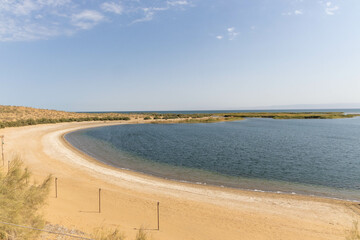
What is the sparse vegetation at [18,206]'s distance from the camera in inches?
253

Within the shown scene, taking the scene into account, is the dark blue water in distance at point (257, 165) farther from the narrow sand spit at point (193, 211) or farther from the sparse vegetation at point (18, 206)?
the sparse vegetation at point (18, 206)

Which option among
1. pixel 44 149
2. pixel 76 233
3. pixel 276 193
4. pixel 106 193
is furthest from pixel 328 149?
pixel 44 149

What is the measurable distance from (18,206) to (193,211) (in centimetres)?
914

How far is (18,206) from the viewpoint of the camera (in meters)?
7.14

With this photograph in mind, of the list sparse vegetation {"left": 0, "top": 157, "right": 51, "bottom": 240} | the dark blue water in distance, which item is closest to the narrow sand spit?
sparse vegetation {"left": 0, "top": 157, "right": 51, "bottom": 240}

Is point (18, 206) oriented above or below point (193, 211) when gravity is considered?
above

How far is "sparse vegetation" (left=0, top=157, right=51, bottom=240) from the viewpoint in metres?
6.43

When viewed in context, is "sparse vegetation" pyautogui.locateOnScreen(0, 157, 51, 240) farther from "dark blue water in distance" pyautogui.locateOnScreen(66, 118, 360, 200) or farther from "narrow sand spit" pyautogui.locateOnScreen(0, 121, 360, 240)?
"dark blue water in distance" pyautogui.locateOnScreen(66, 118, 360, 200)

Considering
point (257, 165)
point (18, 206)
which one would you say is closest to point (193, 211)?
point (18, 206)

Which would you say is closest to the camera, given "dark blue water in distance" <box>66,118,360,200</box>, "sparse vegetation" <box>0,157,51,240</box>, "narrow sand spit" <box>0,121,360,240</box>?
"sparse vegetation" <box>0,157,51,240</box>

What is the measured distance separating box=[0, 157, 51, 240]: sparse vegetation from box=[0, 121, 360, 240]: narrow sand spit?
1.78 m

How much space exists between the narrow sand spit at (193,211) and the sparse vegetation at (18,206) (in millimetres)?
1782

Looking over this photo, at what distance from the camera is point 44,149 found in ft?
98.4

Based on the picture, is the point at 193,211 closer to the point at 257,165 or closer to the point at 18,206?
the point at 18,206
